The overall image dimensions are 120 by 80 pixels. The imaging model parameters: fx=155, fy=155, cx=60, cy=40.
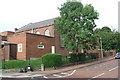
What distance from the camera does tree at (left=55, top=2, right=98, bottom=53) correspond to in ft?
79.7

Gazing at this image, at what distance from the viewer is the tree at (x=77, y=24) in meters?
24.3

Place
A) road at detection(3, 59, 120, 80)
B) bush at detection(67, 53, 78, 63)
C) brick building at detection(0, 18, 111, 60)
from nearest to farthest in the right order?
road at detection(3, 59, 120, 80)
bush at detection(67, 53, 78, 63)
brick building at detection(0, 18, 111, 60)

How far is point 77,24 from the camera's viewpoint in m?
24.5

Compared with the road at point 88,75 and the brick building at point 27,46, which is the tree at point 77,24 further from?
the road at point 88,75

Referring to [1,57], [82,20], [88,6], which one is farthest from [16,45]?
[88,6]

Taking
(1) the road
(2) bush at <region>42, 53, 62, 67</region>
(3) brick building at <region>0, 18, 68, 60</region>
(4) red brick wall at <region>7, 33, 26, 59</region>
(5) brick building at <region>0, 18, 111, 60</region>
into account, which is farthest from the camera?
(4) red brick wall at <region>7, 33, 26, 59</region>

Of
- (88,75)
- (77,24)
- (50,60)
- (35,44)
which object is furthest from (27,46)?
(88,75)

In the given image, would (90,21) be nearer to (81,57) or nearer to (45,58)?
(81,57)

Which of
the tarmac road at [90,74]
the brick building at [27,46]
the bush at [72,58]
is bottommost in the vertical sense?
the tarmac road at [90,74]

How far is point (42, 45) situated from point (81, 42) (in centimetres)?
836

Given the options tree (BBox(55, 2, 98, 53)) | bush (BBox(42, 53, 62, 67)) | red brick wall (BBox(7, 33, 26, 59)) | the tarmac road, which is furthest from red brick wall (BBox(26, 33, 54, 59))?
A: the tarmac road

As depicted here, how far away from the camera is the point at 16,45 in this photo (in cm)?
2747

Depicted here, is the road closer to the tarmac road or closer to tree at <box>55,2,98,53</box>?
the tarmac road

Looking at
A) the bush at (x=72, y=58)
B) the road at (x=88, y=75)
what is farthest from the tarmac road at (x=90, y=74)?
the bush at (x=72, y=58)
